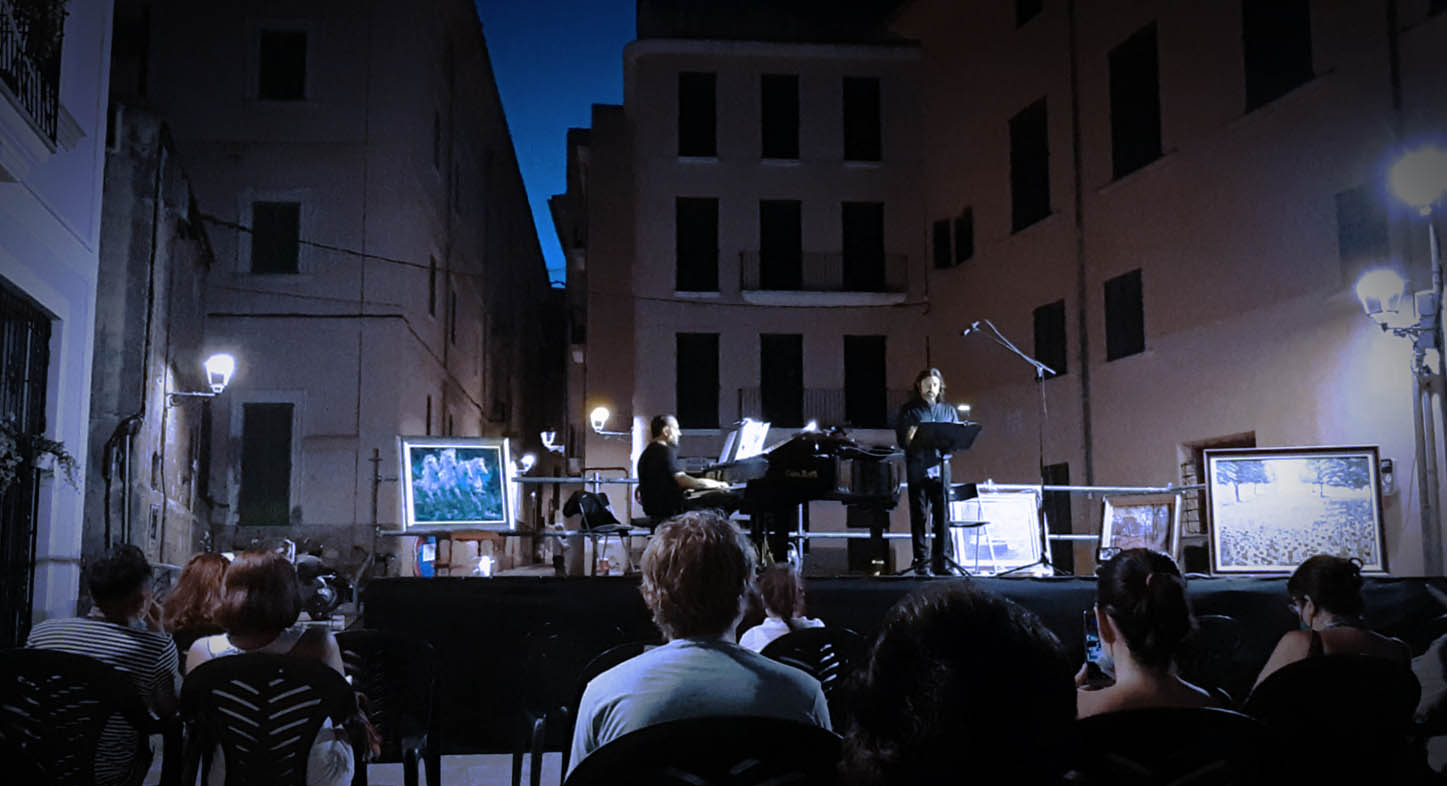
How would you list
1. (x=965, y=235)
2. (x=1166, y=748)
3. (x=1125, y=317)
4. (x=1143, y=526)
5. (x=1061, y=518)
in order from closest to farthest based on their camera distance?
(x=1166, y=748)
(x=1143, y=526)
(x=1125, y=317)
(x=1061, y=518)
(x=965, y=235)

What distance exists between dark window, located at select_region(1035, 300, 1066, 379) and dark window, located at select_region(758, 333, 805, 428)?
6332 mm

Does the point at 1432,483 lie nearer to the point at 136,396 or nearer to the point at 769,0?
the point at 136,396

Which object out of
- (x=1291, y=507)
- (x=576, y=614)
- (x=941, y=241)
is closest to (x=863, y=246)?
(x=941, y=241)

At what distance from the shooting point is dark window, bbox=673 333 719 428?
2414 centimetres

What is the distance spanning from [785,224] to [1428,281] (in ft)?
48.3

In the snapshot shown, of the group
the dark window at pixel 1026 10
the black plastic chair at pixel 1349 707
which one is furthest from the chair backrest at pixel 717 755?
the dark window at pixel 1026 10

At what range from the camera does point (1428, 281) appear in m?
11.6

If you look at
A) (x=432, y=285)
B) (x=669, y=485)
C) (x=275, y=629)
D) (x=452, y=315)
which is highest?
(x=432, y=285)

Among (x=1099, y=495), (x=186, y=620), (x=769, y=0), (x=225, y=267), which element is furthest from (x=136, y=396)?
(x=769, y=0)

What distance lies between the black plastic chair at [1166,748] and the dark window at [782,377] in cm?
2191

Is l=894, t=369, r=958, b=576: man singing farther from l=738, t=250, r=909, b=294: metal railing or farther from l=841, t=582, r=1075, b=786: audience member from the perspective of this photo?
l=738, t=250, r=909, b=294: metal railing

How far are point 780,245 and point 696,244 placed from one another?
5.92ft

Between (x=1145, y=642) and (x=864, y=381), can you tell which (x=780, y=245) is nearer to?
(x=864, y=381)

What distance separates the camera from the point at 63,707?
3260 millimetres
